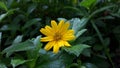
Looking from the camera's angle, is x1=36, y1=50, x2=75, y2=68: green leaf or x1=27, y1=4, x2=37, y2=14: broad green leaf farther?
x1=27, y1=4, x2=37, y2=14: broad green leaf

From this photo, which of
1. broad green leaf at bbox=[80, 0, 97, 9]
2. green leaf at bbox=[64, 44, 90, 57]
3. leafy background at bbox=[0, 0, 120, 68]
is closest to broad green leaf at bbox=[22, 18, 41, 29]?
leafy background at bbox=[0, 0, 120, 68]

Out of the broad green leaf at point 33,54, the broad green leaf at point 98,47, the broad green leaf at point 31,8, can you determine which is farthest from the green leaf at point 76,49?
the broad green leaf at point 31,8

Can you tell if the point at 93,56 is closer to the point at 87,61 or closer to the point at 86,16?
the point at 87,61

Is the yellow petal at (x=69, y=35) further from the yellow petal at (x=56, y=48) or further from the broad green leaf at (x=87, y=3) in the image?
the broad green leaf at (x=87, y=3)

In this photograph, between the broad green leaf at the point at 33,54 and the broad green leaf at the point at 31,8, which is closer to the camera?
the broad green leaf at the point at 33,54

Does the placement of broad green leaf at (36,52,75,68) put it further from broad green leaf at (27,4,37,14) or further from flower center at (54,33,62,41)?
broad green leaf at (27,4,37,14)

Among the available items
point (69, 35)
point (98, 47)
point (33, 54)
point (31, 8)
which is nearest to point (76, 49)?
point (69, 35)

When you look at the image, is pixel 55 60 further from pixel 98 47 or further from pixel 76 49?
pixel 98 47

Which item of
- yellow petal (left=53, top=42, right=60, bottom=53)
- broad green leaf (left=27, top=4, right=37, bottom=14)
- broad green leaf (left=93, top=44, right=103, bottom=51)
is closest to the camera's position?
yellow petal (left=53, top=42, right=60, bottom=53)

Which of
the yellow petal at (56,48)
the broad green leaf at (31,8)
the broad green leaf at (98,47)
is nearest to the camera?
the yellow petal at (56,48)
